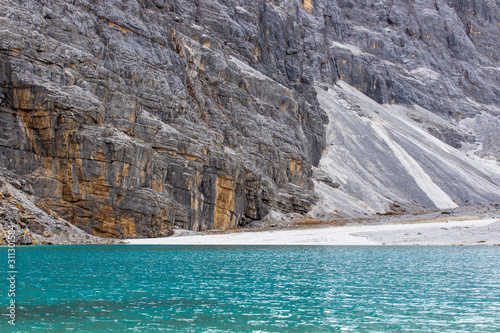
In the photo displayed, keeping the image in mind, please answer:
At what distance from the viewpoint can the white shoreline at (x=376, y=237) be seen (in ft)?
155

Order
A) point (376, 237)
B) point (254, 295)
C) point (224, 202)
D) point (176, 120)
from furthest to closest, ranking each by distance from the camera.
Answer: point (176, 120) < point (224, 202) < point (376, 237) < point (254, 295)

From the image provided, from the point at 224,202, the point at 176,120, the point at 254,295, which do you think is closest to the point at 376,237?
the point at 224,202

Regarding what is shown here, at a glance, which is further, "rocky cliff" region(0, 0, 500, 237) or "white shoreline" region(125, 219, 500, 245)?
"rocky cliff" region(0, 0, 500, 237)

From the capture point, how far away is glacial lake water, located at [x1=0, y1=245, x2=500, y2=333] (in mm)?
13242

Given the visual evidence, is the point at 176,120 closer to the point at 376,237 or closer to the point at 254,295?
the point at 376,237

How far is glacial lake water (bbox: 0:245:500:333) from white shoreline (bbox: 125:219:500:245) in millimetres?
18494

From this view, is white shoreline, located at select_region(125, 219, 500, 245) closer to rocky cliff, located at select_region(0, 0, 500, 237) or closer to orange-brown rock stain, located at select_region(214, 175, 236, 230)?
rocky cliff, located at select_region(0, 0, 500, 237)

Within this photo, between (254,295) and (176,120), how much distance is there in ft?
170

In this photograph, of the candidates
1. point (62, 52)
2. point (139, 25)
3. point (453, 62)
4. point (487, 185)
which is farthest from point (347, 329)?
point (453, 62)

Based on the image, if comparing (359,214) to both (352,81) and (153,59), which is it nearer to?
(153,59)

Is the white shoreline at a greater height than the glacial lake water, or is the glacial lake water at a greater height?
the glacial lake water

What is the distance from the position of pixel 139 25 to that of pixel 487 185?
94008 millimetres

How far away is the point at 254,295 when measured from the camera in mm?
17766

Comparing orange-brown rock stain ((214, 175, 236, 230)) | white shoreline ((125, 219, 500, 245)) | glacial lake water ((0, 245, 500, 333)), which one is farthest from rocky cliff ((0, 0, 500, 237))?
glacial lake water ((0, 245, 500, 333))
